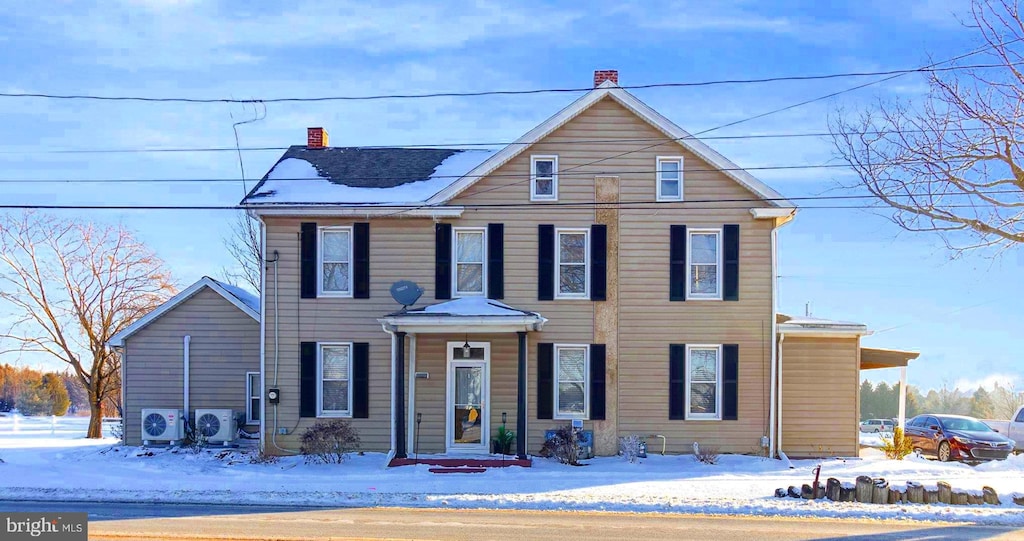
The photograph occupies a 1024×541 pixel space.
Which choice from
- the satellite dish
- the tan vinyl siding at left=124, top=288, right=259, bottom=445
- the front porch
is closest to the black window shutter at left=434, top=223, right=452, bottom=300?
the front porch

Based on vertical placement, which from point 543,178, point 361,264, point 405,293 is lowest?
point 405,293

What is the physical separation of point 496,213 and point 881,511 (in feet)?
33.5

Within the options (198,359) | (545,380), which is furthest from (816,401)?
(198,359)

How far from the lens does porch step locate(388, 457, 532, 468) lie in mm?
18531

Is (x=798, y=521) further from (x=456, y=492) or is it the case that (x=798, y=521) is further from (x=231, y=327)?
(x=231, y=327)

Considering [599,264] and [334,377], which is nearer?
[599,264]

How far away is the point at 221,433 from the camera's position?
21.4 m

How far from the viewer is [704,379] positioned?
66.7 ft

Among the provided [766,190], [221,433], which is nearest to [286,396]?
[221,433]

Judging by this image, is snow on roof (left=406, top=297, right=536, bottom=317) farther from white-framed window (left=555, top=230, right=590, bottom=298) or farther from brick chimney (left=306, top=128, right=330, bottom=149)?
brick chimney (left=306, top=128, right=330, bottom=149)

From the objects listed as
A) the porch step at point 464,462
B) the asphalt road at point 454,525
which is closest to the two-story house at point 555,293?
the porch step at point 464,462

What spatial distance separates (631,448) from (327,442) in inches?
256

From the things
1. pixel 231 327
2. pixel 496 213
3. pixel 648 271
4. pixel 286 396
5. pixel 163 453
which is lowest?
pixel 163 453
